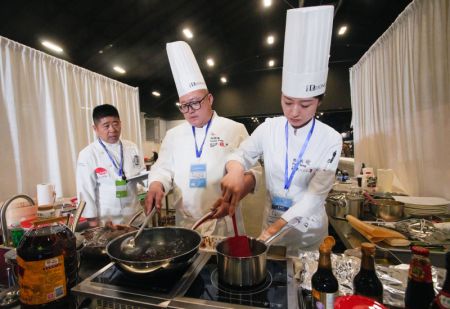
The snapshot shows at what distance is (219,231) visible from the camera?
1.52 m

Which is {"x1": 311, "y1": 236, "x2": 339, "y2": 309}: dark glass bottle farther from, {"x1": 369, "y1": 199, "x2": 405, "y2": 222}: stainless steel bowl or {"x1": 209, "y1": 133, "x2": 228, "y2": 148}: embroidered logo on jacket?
{"x1": 369, "y1": 199, "x2": 405, "y2": 222}: stainless steel bowl

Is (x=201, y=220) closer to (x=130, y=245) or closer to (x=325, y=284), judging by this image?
(x=130, y=245)

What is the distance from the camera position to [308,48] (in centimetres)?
103

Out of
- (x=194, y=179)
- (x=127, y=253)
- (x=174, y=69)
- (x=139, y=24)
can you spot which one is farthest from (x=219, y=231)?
(x=139, y=24)

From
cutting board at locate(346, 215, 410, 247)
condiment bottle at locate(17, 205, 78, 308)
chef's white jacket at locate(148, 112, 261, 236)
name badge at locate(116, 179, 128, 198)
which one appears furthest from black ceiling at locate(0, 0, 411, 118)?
cutting board at locate(346, 215, 410, 247)

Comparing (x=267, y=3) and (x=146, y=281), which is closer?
(x=146, y=281)

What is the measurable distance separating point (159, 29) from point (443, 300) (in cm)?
458

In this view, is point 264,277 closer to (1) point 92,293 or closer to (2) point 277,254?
(2) point 277,254

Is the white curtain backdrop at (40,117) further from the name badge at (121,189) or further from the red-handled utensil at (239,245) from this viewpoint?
the red-handled utensil at (239,245)

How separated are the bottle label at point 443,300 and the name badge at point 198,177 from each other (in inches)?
47.6

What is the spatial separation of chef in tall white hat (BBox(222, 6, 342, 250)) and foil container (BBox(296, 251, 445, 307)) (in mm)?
182

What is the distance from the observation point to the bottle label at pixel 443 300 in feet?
1.47

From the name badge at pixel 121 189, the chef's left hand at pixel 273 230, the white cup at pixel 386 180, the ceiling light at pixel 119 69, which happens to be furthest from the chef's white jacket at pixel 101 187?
the ceiling light at pixel 119 69

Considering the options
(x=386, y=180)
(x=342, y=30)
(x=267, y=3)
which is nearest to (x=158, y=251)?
(x=386, y=180)
